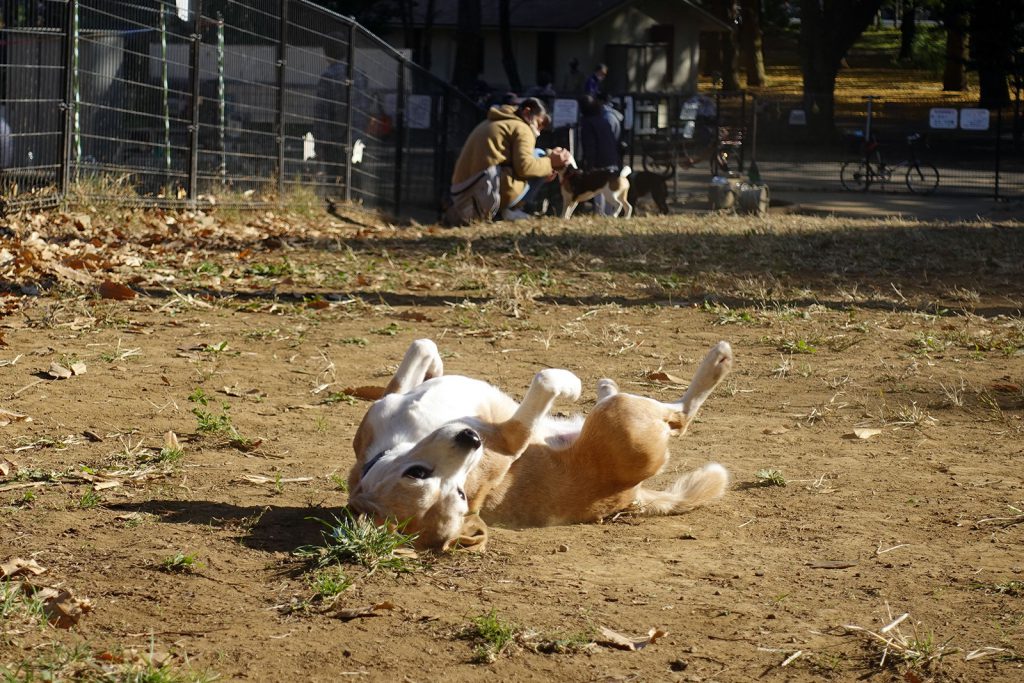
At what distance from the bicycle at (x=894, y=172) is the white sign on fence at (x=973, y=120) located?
225 cm

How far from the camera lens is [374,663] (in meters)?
3.04

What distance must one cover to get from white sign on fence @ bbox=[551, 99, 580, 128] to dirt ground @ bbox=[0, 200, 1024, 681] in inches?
409

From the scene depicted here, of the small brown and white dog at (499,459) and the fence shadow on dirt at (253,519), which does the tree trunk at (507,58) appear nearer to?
the small brown and white dog at (499,459)

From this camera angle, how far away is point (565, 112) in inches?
819

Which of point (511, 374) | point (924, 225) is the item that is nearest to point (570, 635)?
point (511, 374)

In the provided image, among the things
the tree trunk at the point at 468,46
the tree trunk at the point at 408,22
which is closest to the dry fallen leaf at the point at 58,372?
the tree trunk at the point at 468,46

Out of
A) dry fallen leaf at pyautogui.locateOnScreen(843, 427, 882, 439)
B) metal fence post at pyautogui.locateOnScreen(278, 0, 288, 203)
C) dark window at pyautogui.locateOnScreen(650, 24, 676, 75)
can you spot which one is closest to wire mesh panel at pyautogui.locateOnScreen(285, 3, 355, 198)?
metal fence post at pyautogui.locateOnScreen(278, 0, 288, 203)

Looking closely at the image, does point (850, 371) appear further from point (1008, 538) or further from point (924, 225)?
point (924, 225)

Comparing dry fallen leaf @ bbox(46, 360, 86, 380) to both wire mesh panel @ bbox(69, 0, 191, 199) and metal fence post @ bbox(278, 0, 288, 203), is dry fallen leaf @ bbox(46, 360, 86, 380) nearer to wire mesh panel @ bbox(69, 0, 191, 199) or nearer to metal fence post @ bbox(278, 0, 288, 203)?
wire mesh panel @ bbox(69, 0, 191, 199)

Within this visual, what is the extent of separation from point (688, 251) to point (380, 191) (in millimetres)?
5639

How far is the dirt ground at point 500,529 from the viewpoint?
316cm

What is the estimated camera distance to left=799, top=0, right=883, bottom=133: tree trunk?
129ft

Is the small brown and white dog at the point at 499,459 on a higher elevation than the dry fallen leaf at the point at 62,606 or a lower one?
higher

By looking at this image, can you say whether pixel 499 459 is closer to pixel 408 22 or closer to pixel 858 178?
pixel 858 178
